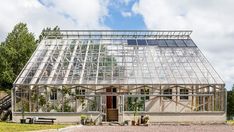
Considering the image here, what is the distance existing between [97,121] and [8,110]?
8.54 meters

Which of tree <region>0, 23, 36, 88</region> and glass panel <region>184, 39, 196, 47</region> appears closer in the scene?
glass panel <region>184, 39, 196, 47</region>

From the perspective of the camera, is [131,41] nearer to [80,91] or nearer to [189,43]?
[189,43]

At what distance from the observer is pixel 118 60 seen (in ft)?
122

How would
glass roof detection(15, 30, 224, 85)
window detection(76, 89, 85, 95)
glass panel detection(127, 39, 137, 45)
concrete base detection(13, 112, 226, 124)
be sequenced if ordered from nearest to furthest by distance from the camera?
concrete base detection(13, 112, 226, 124), window detection(76, 89, 85, 95), glass roof detection(15, 30, 224, 85), glass panel detection(127, 39, 137, 45)

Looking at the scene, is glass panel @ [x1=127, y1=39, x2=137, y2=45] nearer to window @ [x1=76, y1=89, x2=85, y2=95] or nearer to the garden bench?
window @ [x1=76, y1=89, x2=85, y2=95]

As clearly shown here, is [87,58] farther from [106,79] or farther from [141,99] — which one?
[141,99]

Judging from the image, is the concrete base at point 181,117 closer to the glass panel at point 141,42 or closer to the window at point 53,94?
the window at point 53,94

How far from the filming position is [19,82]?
33156 mm

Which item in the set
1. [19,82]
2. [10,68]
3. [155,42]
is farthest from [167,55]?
[10,68]

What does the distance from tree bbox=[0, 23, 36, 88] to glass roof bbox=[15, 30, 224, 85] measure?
4.64 m

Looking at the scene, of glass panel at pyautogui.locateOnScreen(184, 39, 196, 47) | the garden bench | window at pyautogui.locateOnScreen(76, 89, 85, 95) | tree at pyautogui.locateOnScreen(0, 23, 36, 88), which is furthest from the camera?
tree at pyautogui.locateOnScreen(0, 23, 36, 88)

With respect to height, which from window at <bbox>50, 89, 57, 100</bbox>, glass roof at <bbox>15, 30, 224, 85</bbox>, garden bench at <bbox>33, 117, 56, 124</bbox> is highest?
glass roof at <bbox>15, 30, 224, 85</bbox>

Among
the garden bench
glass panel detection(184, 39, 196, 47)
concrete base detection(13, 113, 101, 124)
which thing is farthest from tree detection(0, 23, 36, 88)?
glass panel detection(184, 39, 196, 47)

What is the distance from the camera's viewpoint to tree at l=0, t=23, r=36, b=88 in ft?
149
